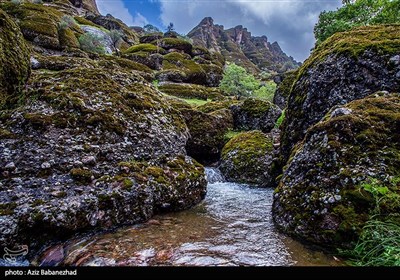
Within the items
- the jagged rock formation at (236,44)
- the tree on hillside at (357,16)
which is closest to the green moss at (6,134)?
the tree on hillside at (357,16)

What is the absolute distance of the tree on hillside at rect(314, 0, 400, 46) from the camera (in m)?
16.7

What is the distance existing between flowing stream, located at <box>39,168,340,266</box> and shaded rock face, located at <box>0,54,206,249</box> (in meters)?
0.42

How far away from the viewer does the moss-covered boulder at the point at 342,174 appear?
354 cm

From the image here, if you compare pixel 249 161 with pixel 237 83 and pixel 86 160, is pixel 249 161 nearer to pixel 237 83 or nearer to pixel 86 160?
pixel 86 160

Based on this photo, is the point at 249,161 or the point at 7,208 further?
the point at 249,161

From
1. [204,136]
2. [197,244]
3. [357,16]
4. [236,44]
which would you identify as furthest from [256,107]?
[236,44]

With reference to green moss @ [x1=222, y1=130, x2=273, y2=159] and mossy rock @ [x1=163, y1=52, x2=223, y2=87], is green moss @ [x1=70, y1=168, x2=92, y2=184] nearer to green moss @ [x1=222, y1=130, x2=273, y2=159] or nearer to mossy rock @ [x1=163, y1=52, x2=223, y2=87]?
green moss @ [x1=222, y1=130, x2=273, y2=159]

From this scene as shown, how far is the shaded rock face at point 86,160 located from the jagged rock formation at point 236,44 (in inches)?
5263

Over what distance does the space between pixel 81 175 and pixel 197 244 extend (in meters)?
2.42

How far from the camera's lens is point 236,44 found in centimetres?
16600

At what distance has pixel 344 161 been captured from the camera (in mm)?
4082
